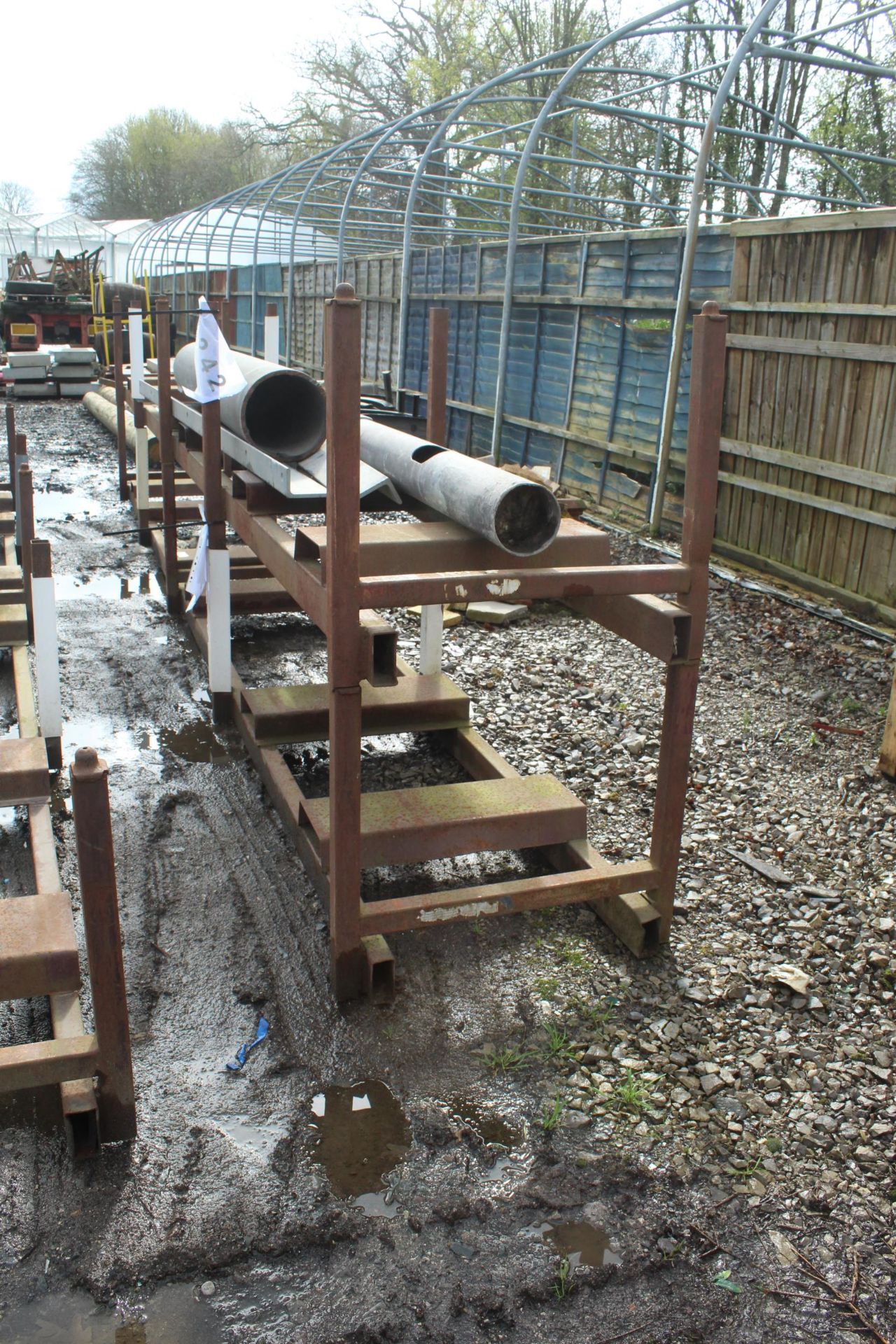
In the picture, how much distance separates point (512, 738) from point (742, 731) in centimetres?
132

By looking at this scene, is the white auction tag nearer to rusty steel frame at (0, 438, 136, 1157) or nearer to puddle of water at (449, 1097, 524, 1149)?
rusty steel frame at (0, 438, 136, 1157)

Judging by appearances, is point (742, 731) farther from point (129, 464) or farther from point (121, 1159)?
point (129, 464)

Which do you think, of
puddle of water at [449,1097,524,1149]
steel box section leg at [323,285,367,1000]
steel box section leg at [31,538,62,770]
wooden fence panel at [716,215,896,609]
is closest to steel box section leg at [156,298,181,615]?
steel box section leg at [31,538,62,770]

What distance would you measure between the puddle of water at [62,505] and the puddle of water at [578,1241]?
32.0ft

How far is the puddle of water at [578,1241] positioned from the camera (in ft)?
8.76

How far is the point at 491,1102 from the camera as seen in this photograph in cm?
321

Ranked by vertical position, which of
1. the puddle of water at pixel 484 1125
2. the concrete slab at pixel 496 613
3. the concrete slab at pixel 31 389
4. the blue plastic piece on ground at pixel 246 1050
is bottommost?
the blue plastic piece on ground at pixel 246 1050

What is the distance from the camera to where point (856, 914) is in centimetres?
422

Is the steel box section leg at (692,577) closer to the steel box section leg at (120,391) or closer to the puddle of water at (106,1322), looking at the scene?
the puddle of water at (106,1322)

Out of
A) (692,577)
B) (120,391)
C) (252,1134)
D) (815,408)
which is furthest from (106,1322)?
(120,391)

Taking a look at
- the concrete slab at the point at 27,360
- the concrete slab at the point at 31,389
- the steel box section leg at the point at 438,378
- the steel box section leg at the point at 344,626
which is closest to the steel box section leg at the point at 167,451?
the steel box section leg at the point at 438,378

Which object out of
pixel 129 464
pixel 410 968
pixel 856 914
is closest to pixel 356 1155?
pixel 410 968

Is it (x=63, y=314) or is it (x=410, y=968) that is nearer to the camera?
(x=410, y=968)

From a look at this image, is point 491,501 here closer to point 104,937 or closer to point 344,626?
point 344,626
